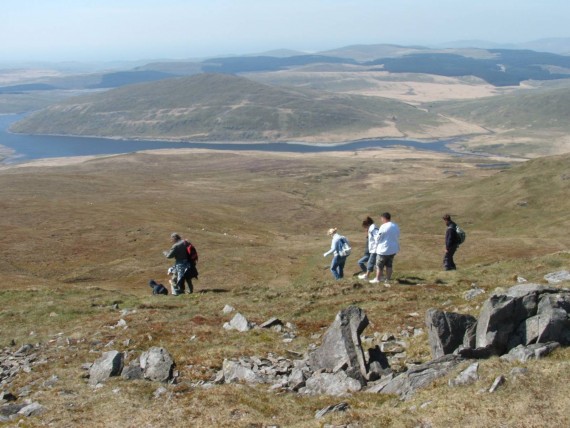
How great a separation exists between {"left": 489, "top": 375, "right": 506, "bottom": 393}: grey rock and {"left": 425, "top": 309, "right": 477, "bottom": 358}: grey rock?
3385 millimetres

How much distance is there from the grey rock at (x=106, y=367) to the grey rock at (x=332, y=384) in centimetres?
723

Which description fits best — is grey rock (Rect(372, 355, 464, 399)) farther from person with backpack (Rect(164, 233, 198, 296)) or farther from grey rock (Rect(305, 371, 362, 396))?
person with backpack (Rect(164, 233, 198, 296))

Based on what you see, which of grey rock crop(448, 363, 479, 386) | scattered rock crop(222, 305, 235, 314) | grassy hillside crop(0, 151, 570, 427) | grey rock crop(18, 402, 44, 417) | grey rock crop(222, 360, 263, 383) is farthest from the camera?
scattered rock crop(222, 305, 235, 314)

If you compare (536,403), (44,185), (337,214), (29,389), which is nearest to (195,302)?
(29,389)

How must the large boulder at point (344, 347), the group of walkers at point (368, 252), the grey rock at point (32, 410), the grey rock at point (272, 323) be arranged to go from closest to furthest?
the grey rock at point (32, 410) → the large boulder at point (344, 347) → the grey rock at point (272, 323) → the group of walkers at point (368, 252)

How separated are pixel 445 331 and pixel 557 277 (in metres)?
14.2

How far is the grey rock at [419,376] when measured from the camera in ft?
50.5

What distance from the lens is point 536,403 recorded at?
42.7ft

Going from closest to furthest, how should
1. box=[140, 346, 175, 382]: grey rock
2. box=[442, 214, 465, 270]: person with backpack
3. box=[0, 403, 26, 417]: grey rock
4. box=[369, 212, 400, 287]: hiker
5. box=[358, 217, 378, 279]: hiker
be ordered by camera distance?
Answer: 1. box=[0, 403, 26, 417]: grey rock
2. box=[140, 346, 175, 382]: grey rock
3. box=[369, 212, 400, 287]: hiker
4. box=[358, 217, 378, 279]: hiker
5. box=[442, 214, 465, 270]: person with backpack

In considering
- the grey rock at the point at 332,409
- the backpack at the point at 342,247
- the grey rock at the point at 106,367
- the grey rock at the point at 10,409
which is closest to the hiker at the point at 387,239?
the backpack at the point at 342,247

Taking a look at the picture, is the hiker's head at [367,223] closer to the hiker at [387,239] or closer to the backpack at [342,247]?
the backpack at [342,247]

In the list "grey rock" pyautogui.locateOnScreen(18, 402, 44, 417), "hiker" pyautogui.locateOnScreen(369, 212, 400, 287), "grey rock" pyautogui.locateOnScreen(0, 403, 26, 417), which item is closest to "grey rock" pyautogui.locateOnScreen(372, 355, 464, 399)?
"grey rock" pyautogui.locateOnScreen(18, 402, 44, 417)

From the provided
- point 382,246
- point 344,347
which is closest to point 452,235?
point 382,246

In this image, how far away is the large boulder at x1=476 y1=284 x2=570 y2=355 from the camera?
1648cm
